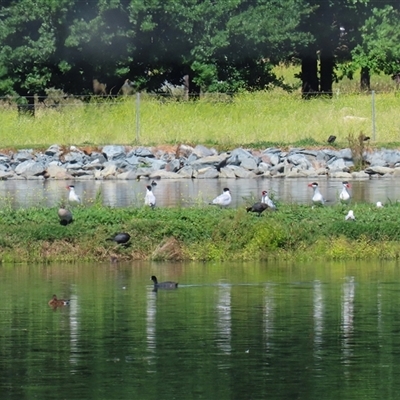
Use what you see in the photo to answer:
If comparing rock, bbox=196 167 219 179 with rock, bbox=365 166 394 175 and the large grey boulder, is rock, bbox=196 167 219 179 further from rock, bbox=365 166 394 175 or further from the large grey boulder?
rock, bbox=365 166 394 175

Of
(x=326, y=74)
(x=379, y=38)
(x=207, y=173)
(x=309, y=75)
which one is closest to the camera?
(x=207, y=173)

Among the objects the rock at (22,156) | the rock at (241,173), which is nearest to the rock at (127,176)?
the rock at (241,173)

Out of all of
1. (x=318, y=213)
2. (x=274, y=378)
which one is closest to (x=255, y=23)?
A: (x=318, y=213)

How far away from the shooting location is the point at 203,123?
140 feet

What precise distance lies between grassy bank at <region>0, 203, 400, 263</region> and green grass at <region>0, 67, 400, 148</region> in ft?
64.6

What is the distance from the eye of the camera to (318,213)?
21141 millimetres

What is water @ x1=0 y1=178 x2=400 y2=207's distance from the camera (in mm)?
28031

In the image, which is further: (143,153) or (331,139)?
(331,139)

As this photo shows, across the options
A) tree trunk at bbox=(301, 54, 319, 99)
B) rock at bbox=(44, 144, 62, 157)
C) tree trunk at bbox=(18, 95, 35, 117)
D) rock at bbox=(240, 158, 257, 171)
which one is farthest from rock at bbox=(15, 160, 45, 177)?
tree trunk at bbox=(301, 54, 319, 99)

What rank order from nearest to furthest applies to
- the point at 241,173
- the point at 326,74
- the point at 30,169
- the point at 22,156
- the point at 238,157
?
the point at 241,173 < the point at 30,169 < the point at 238,157 < the point at 22,156 < the point at 326,74

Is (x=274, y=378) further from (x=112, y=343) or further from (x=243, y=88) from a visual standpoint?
(x=243, y=88)

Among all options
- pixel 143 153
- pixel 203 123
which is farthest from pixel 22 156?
pixel 203 123

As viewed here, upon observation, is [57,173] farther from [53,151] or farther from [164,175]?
[164,175]

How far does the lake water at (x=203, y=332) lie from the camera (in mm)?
12227
